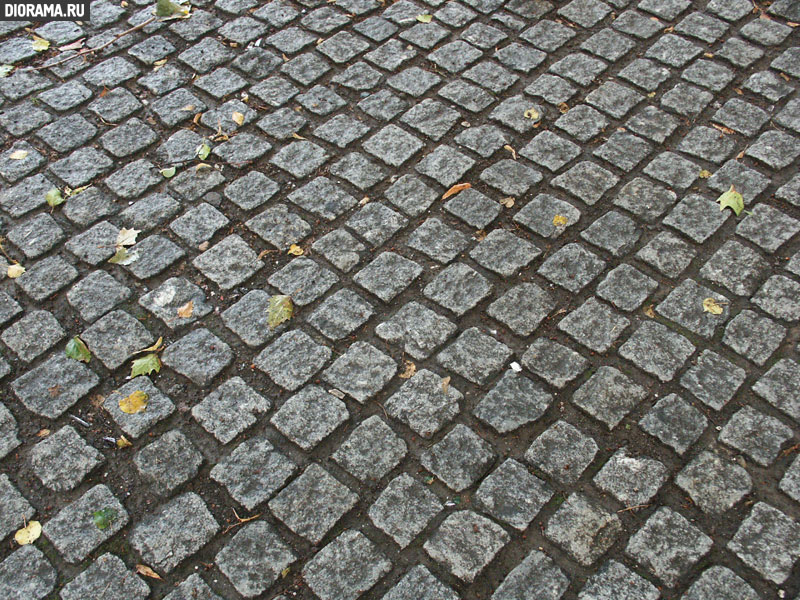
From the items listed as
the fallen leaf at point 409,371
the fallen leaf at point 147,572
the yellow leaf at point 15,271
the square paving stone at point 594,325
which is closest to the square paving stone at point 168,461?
the fallen leaf at point 147,572

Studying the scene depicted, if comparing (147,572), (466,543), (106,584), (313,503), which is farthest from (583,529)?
(106,584)

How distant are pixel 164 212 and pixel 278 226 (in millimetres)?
649

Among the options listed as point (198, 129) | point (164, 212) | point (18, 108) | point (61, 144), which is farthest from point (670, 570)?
point (18, 108)

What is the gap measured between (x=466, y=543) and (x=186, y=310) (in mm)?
1732

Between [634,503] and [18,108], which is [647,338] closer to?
[634,503]

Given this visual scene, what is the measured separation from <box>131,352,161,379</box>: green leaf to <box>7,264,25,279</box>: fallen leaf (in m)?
0.89

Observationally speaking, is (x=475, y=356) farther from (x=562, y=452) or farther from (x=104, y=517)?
(x=104, y=517)

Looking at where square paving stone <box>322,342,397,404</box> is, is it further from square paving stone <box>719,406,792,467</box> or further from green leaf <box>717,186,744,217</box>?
green leaf <box>717,186,744,217</box>

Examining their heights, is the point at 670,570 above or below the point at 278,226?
below

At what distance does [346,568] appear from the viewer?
268cm

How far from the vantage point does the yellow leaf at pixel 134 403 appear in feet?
10.3

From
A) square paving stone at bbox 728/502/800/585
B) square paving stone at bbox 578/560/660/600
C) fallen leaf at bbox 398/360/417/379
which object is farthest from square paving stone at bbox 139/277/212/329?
square paving stone at bbox 728/502/800/585

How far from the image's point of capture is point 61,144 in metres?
4.22

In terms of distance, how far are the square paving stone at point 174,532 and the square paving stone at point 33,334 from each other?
106 cm
